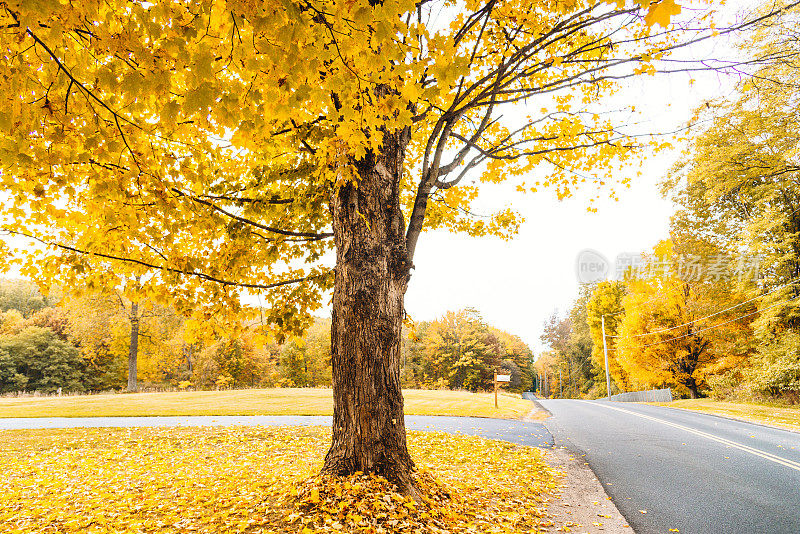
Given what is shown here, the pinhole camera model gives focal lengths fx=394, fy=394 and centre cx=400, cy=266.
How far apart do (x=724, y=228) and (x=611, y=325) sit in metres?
17.9

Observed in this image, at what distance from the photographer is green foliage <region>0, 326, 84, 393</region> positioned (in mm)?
33719

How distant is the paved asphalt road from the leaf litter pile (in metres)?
1.11

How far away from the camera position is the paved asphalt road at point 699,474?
13.8 feet

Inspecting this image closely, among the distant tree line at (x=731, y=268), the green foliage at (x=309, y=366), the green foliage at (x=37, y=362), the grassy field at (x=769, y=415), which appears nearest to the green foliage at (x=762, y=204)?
the distant tree line at (x=731, y=268)

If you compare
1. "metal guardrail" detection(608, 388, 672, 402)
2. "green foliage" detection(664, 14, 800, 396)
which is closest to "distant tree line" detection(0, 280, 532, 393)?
"green foliage" detection(664, 14, 800, 396)

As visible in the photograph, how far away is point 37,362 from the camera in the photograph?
34.8 metres

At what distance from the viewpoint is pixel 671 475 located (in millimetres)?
5871

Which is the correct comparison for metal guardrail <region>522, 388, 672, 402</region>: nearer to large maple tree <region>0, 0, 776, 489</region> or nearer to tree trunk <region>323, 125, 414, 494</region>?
large maple tree <region>0, 0, 776, 489</region>

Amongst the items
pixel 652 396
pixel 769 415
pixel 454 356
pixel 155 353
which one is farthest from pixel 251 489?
pixel 454 356

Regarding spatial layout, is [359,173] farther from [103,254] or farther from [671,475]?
[671,475]

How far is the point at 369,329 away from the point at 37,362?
44641 millimetres

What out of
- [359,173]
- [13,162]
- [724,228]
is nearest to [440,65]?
[359,173]

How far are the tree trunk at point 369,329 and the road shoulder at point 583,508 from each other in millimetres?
1704

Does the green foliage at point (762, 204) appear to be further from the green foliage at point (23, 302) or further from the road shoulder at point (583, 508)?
the green foliage at point (23, 302)
